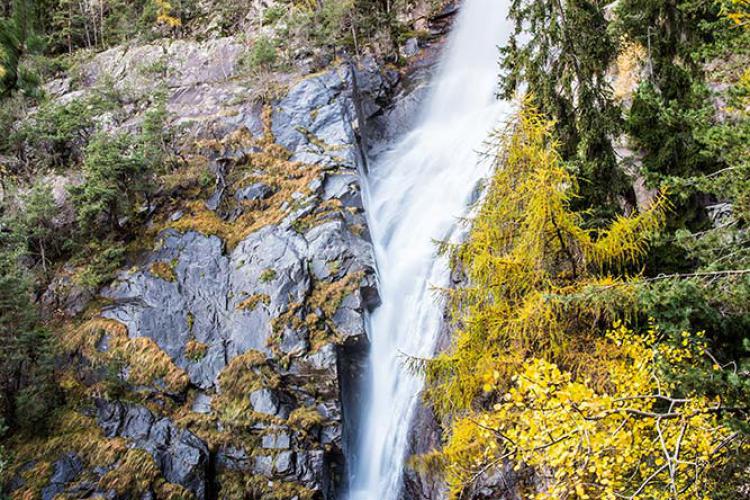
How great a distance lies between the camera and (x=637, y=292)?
5.30m

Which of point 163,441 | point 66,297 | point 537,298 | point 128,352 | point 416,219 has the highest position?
point 537,298

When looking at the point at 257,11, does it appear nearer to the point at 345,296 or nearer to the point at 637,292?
the point at 345,296

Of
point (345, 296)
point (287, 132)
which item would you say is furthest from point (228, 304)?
point (287, 132)

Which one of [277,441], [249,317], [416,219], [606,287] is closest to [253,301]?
[249,317]

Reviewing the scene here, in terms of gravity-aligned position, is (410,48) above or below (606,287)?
above

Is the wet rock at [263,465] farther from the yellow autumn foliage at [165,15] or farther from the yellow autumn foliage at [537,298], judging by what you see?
the yellow autumn foliage at [165,15]

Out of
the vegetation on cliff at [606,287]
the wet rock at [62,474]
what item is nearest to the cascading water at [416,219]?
the vegetation on cliff at [606,287]

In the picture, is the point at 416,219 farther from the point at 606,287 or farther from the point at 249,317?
the point at 606,287

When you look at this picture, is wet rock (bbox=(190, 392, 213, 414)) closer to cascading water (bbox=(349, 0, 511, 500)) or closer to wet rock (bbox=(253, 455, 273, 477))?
wet rock (bbox=(253, 455, 273, 477))

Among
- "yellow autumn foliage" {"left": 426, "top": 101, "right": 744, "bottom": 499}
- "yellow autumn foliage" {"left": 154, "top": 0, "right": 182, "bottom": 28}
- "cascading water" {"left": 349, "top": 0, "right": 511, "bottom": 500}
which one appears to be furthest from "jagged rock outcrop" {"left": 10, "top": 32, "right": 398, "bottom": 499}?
"yellow autumn foliage" {"left": 154, "top": 0, "right": 182, "bottom": 28}

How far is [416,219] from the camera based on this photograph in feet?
53.7

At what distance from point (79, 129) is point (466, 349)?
772 inches

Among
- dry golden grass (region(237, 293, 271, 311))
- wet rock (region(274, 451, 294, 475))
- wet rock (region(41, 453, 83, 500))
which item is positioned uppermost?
dry golden grass (region(237, 293, 271, 311))

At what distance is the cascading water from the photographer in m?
12.1
